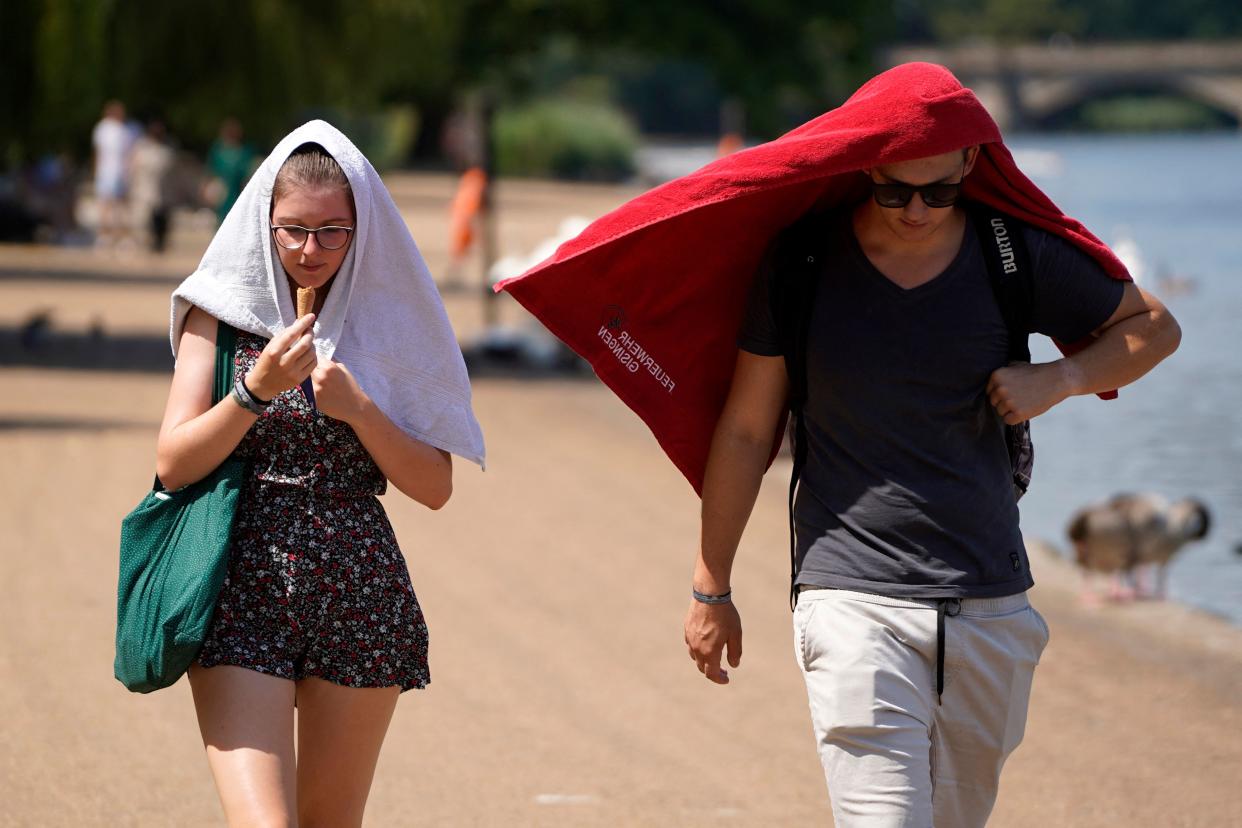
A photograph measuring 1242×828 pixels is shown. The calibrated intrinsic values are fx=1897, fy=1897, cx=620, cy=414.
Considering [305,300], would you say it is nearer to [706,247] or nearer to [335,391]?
[335,391]

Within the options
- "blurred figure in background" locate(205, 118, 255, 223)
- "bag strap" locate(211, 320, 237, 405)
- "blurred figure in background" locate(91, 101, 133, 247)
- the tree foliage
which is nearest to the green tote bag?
"bag strap" locate(211, 320, 237, 405)

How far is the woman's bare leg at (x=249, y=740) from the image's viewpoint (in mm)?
3406

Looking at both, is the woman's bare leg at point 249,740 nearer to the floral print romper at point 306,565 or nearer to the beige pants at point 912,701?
the floral print romper at point 306,565

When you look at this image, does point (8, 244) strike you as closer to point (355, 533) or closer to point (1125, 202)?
point (355, 533)

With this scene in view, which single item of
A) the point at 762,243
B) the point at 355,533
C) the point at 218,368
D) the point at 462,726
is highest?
the point at 762,243

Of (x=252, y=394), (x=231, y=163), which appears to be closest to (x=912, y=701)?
(x=252, y=394)

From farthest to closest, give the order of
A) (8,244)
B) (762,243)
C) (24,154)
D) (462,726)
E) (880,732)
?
(8,244) < (24,154) < (462,726) < (762,243) < (880,732)

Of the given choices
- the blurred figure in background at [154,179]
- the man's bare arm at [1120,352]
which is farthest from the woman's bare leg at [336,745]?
the blurred figure in background at [154,179]

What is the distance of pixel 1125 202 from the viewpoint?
4969cm

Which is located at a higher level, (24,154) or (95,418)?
(24,154)

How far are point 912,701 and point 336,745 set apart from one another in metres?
1.12

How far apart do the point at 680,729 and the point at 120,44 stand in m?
11.8

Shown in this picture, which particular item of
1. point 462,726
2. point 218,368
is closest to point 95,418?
point 462,726

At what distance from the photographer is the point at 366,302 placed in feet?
12.4
